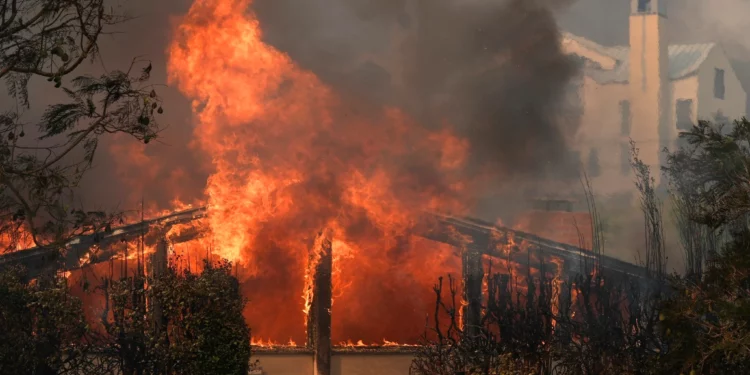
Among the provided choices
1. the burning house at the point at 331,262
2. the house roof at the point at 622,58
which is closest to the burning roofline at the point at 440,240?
the burning house at the point at 331,262

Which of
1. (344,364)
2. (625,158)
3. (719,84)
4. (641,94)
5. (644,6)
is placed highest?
(644,6)

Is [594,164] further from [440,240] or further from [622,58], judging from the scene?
Answer: [440,240]

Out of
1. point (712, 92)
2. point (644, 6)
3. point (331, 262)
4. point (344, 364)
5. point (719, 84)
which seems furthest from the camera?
point (719, 84)

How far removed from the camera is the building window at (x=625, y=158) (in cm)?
4494

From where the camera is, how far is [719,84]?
4675 cm

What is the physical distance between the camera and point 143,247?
31.0 m

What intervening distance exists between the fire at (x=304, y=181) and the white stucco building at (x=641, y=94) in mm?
9546

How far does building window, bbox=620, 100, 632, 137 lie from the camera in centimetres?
4534

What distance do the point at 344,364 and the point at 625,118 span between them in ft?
67.8

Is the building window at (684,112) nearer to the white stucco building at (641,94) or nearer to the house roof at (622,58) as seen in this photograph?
the white stucco building at (641,94)

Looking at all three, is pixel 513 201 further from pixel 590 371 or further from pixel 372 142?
pixel 590 371

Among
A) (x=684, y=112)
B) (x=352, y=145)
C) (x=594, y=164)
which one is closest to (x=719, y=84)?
(x=684, y=112)

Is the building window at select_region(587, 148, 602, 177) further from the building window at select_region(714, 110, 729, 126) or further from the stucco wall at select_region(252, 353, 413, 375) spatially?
the stucco wall at select_region(252, 353, 413, 375)

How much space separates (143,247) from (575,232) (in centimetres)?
1633
